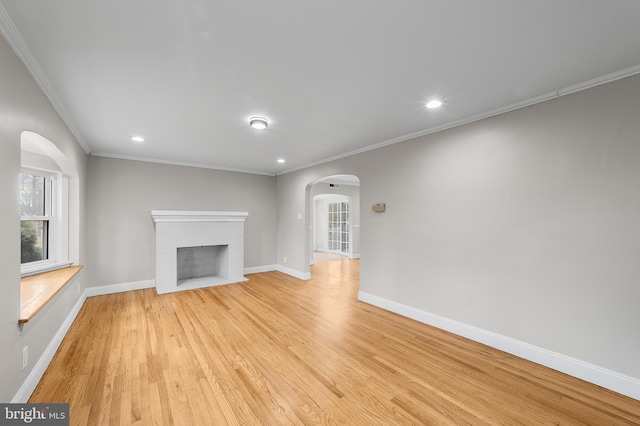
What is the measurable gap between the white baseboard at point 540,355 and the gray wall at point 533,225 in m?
0.06

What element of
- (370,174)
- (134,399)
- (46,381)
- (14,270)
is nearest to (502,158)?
(370,174)

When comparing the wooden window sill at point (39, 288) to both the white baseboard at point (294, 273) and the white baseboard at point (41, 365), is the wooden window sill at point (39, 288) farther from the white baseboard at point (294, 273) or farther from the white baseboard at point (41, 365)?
the white baseboard at point (294, 273)

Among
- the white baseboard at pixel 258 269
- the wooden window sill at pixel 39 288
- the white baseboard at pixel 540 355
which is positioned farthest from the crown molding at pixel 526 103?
the wooden window sill at pixel 39 288

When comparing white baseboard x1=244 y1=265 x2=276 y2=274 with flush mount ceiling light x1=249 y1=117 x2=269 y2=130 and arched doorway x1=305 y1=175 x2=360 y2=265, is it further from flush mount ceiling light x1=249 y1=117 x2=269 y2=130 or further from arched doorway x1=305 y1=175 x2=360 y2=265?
flush mount ceiling light x1=249 y1=117 x2=269 y2=130

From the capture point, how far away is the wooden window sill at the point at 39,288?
6.48ft

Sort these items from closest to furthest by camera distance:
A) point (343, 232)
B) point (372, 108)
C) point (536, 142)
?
point (536, 142) → point (372, 108) → point (343, 232)

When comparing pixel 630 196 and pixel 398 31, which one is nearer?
pixel 398 31

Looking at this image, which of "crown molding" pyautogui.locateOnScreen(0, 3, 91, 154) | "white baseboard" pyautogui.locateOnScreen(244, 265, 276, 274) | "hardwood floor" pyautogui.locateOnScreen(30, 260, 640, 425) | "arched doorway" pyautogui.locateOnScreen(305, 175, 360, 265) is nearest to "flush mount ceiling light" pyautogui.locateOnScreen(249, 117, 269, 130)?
"crown molding" pyautogui.locateOnScreen(0, 3, 91, 154)

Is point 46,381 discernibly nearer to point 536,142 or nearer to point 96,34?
point 96,34

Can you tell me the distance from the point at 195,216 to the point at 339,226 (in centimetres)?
547

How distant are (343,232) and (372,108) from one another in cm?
691

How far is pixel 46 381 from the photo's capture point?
2080 mm

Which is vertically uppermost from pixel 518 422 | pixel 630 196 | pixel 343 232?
pixel 630 196

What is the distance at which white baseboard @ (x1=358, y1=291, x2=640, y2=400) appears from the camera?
2.00 m
